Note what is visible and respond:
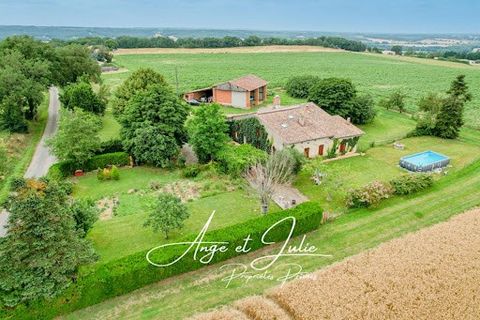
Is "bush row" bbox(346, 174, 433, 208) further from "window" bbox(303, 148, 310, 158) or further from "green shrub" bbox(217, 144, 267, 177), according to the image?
"window" bbox(303, 148, 310, 158)

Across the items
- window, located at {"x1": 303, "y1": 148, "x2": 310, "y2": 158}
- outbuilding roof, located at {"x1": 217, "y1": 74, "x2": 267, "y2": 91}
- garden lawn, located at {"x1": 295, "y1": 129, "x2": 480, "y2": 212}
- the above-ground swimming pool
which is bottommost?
garden lawn, located at {"x1": 295, "y1": 129, "x2": 480, "y2": 212}

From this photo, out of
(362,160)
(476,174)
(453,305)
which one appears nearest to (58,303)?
(453,305)

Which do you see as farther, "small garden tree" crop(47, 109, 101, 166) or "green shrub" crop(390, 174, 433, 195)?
"small garden tree" crop(47, 109, 101, 166)

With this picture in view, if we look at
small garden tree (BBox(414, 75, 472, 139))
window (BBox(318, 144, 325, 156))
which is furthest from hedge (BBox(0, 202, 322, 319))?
small garden tree (BBox(414, 75, 472, 139))

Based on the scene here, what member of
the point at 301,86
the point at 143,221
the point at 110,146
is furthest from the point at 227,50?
the point at 143,221

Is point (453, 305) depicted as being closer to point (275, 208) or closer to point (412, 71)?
point (275, 208)

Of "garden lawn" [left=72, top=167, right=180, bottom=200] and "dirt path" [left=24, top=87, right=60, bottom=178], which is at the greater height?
"dirt path" [left=24, top=87, right=60, bottom=178]
